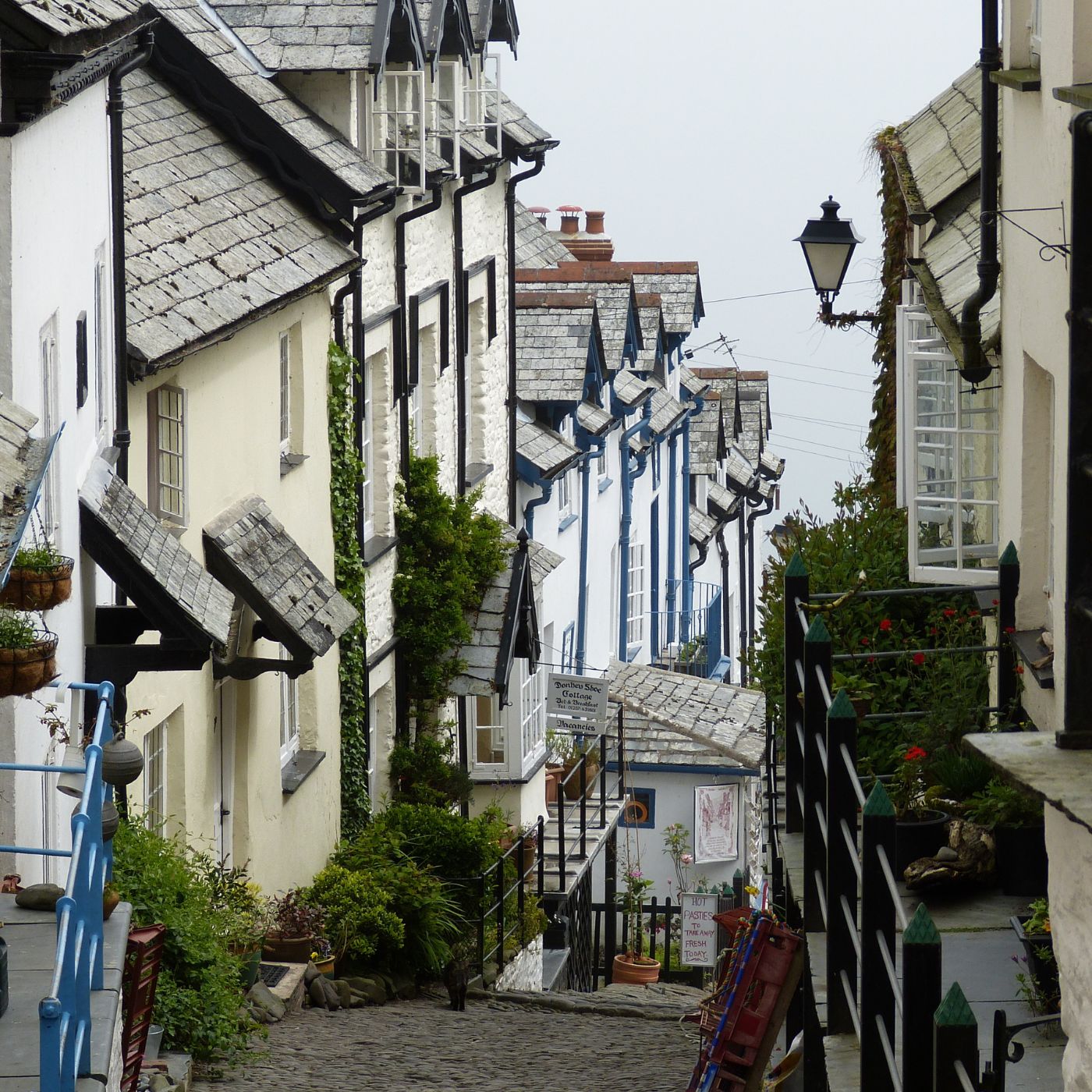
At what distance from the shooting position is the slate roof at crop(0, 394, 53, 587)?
169 inches

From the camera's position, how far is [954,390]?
10188mm

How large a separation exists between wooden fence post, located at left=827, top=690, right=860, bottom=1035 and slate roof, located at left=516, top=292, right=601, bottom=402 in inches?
668

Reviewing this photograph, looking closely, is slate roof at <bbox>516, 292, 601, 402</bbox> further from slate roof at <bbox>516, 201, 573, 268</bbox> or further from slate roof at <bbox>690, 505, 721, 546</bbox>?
slate roof at <bbox>690, 505, 721, 546</bbox>

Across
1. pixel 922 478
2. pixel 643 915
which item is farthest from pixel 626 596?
pixel 922 478

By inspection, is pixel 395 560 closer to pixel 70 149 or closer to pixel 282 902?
pixel 282 902

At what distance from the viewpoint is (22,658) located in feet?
19.2

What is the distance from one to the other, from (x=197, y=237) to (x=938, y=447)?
495 centimetres

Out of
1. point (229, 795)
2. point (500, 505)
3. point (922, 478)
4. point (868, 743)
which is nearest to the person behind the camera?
point (868, 743)

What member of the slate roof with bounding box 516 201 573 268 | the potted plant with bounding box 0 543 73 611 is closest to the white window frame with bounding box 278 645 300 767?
the potted plant with bounding box 0 543 73 611

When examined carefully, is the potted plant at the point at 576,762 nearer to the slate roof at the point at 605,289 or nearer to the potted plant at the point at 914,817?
the slate roof at the point at 605,289

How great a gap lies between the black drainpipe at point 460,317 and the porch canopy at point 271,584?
21.2 feet

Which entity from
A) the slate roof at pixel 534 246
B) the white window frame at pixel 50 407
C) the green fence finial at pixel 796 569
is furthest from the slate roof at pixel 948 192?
the slate roof at pixel 534 246

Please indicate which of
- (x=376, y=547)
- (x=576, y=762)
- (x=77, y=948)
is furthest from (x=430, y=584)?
(x=77, y=948)

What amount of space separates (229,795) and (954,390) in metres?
5.65
